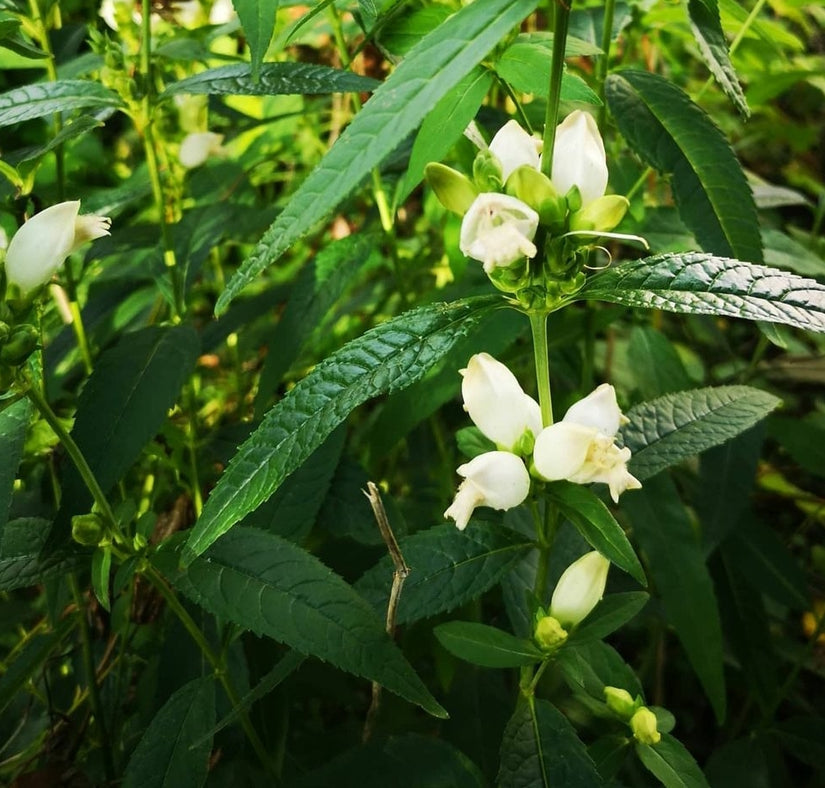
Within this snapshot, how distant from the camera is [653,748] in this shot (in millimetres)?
663

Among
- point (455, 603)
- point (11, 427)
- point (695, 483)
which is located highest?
point (11, 427)

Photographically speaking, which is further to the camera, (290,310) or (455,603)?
(290,310)

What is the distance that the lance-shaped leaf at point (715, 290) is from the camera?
0.48 metres

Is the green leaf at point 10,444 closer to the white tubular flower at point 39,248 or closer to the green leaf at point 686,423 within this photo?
the white tubular flower at point 39,248

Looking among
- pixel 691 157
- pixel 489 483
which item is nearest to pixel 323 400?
pixel 489 483

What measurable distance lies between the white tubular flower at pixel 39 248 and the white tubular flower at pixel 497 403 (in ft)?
1.03

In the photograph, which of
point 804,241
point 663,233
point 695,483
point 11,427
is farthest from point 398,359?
point 804,241

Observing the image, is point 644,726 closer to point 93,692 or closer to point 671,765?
point 671,765

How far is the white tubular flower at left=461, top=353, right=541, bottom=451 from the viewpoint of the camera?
1.91 ft

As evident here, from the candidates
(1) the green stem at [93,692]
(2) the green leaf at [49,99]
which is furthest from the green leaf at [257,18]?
(1) the green stem at [93,692]

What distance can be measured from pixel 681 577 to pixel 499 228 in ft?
1.88

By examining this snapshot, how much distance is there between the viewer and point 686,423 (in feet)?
2.53

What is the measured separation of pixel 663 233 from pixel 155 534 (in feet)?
2.51

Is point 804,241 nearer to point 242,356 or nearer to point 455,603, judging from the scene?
point 242,356
